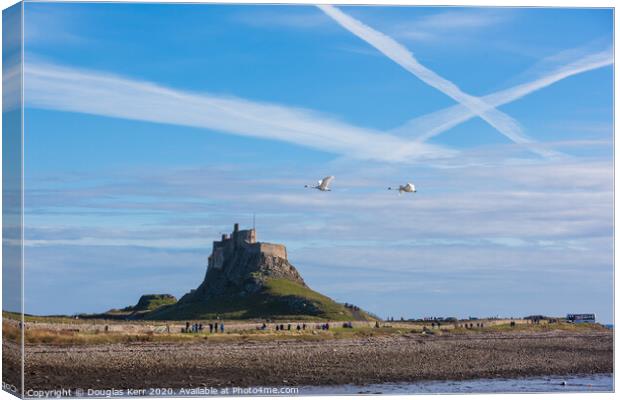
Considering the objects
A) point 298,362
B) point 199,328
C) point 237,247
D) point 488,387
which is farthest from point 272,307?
point 488,387

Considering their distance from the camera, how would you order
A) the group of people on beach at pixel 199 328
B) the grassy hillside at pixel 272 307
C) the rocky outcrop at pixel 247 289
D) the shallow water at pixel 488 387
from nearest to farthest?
the shallow water at pixel 488 387, the group of people on beach at pixel 199 328, the grassy hillside at pixel 272 307, the rocky outcrop at pixel 247 289

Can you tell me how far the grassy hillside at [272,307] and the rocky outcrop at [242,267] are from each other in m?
0.67

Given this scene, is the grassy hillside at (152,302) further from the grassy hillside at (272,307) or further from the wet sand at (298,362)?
the wet sand at (298,362)

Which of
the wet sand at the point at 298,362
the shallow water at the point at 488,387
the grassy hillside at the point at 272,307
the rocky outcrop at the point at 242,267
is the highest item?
the rocky outcrop at the point at 242,267

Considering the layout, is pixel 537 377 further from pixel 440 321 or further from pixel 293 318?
pixel 293 318

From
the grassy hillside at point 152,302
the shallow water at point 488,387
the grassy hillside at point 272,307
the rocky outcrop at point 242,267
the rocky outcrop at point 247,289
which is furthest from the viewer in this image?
the rocky outcrop at point 242,267

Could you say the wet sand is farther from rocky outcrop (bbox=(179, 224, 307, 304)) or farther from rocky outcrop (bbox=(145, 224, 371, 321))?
rocky outcrop (bbox=(179, 224, 307, 304))

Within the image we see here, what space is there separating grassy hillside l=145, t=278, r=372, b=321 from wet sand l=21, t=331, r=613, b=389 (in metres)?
20.1

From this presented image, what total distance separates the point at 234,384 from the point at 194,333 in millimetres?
19066

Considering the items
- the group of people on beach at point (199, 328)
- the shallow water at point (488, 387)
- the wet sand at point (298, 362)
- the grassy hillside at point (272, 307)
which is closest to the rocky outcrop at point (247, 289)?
the grassy hillside at point (272, 307)

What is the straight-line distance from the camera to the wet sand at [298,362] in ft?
98.8

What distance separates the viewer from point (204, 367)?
33.3 meters

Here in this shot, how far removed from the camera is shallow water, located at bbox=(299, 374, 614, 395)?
30.6 metres

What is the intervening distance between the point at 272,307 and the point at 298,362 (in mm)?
38372
